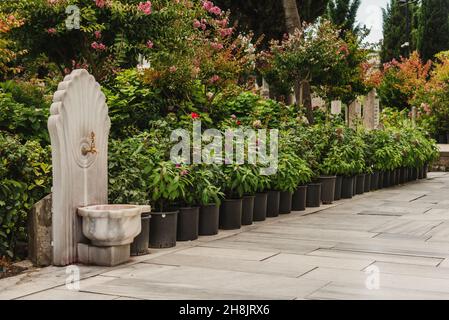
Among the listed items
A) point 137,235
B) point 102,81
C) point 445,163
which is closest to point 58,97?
point 137,235

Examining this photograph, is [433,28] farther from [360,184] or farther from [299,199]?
[299,199]

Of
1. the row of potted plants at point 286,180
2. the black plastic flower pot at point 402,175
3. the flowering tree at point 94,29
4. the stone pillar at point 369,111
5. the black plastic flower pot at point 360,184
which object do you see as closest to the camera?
the row of potted plants at point 286,180

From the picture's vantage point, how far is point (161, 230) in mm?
6836

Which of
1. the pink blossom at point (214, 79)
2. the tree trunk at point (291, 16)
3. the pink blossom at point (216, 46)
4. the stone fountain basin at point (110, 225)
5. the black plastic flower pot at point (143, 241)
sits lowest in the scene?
the black plastic flower pot at point (143, 241)

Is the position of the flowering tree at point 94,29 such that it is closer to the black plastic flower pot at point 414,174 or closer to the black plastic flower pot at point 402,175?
the black plastic flower pot at point 402,175

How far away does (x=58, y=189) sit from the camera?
590cm

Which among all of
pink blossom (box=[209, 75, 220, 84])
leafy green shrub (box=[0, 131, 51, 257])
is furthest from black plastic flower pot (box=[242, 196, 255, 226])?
pink blossom (box=[209, 75, 220, 84])

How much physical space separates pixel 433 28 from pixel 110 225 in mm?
30856

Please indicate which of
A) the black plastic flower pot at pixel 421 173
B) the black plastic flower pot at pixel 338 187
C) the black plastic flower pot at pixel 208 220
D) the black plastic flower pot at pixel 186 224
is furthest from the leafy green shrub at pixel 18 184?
the black plastic flower pot at pixel 421 173

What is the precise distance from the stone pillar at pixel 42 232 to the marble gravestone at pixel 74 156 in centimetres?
7

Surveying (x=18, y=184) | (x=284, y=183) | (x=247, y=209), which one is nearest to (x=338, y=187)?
(x=284, y=183)

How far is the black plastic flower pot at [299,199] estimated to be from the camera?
969 centimetres
